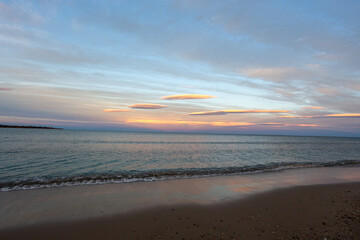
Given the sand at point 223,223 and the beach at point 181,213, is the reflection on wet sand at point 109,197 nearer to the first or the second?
the beach at point 181,213

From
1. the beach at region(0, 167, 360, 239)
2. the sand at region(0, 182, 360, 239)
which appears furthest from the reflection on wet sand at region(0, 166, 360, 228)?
the sand at region(0, 182, 360, 239)

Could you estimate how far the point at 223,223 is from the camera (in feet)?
21.7

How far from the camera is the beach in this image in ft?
19.6

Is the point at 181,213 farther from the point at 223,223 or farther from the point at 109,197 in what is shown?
the point at 109,197

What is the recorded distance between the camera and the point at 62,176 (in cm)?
1365

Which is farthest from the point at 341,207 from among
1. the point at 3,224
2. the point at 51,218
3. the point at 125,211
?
the point at 3,224

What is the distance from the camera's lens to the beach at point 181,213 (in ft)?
19.6

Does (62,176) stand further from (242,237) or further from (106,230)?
(242,237)

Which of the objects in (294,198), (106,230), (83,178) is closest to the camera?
(106,230)

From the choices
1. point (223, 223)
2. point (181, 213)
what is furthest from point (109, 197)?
point (223, 223)

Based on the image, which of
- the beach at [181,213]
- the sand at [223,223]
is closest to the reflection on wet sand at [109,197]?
the beach at [181,213]

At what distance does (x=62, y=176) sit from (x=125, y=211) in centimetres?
883

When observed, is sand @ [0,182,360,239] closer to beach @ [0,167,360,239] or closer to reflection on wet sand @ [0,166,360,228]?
beach @ [0,167,360,239]

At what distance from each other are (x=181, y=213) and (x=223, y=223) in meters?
1.74
